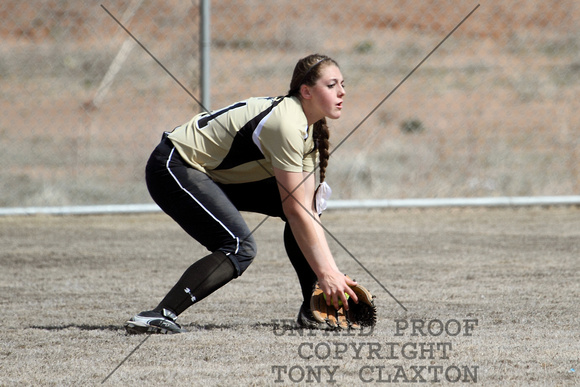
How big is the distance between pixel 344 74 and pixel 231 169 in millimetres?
15597

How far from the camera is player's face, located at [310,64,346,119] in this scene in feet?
11.8

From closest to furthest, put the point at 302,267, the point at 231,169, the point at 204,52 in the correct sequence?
the point at 231,169 < the point at 302,267 < the point at 204,52

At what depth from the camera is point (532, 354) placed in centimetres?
340

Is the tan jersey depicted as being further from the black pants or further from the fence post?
the fence post

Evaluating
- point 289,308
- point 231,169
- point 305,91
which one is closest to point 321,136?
point 305,91

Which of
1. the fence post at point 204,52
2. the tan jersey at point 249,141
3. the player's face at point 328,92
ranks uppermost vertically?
the fence post at point 204,52

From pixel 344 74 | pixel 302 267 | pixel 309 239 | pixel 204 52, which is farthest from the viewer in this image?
pixel 344 74

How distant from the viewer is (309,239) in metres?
3.44

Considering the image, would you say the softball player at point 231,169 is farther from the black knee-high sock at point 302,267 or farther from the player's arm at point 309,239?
the black knee-high sock at point 302,267

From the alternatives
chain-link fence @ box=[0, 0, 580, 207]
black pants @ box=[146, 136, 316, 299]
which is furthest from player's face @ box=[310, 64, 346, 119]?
chain-link fence @ box=[0, 0, 580, 207]

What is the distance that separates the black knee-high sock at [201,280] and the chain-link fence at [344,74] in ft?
24.0

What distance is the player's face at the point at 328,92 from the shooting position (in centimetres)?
361

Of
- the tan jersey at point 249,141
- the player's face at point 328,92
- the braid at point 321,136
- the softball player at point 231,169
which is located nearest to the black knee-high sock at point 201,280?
the softball player at point 231,169

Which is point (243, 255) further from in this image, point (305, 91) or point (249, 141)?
point (305, 91)
